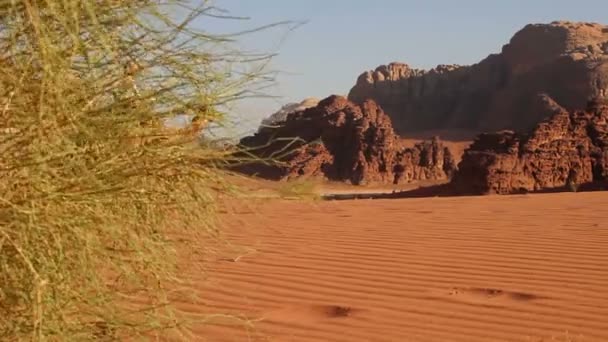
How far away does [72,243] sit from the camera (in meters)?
2.39

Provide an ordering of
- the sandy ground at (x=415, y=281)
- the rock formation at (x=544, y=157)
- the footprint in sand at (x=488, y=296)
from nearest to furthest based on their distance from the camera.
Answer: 1. the sandy ground at (x=415, y=281)
2. the footprint in sand at (x=488, y=296)
3. the rock formation at (x=544, y=157)

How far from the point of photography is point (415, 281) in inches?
236

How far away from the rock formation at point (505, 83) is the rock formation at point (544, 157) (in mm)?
20782

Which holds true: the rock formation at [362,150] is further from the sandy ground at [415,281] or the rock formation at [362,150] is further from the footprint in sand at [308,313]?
the footprint in sand at [308,313]

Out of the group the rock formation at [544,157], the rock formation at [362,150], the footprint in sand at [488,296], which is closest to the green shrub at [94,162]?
the footprint in sand at [488,296]

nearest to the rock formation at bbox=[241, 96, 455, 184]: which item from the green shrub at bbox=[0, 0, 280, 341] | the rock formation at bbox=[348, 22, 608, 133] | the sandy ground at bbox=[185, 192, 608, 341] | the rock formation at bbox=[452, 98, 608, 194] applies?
the rock formation at bbox=[452, 98, 608, 194]

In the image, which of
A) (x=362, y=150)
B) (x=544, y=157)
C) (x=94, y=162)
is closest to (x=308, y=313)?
(x=94, y=162)

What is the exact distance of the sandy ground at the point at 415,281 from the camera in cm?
465

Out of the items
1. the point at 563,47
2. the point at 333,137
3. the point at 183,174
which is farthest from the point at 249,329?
the point at 563,47

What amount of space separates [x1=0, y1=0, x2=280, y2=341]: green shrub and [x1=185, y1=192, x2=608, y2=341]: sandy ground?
69cm

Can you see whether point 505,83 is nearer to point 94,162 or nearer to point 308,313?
point 308,313

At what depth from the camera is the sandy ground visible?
465cm

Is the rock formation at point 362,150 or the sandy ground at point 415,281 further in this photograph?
the rock formation at point 362,150

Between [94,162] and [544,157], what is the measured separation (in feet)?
61.3
